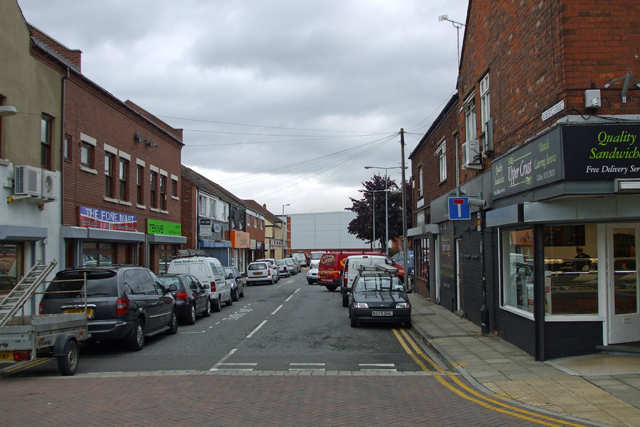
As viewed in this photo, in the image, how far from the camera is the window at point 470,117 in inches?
609

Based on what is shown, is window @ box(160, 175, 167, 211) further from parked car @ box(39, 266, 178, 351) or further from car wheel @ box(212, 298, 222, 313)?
parked car @ box(39, 266, 178, 351)

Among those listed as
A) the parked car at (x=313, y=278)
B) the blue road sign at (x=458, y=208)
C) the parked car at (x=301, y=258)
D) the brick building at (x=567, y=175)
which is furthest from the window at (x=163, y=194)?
the parked car at (x=301, y=258)

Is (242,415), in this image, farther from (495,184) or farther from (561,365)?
(495,184)

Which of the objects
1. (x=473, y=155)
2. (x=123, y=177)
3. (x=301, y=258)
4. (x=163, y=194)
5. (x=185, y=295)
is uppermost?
(x=123, y=177)

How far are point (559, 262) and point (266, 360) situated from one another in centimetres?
570

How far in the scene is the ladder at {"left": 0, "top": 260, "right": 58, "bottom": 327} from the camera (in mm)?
9133

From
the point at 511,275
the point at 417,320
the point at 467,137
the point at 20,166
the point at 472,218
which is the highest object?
the point at 467,137

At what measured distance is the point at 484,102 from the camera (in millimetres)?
14344

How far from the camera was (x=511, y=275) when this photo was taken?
12.0 meters

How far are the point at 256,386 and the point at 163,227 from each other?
19.4m

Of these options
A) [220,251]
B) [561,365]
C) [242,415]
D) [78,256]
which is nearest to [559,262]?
[561,365]

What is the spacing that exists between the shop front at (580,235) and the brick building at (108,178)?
1366 cm

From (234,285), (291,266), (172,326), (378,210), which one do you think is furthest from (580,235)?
(378,210)

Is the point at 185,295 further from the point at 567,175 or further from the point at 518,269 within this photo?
the point at 567,175
